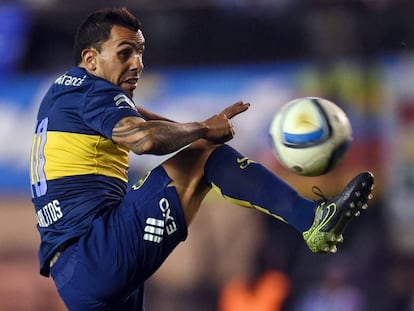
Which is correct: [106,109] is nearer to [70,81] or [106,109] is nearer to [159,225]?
[70,81]

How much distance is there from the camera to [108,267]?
19.3 feet

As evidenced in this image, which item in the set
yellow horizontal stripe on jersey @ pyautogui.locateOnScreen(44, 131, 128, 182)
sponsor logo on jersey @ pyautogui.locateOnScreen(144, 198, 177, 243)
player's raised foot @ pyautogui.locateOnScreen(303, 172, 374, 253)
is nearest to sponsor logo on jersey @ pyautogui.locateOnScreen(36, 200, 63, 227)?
yellow horizontal stripe on jersey @ pyautogui.locateOnScreen(44, 131, 128, 182)

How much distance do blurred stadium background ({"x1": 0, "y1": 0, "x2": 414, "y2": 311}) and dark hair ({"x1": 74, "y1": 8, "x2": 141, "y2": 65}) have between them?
513 centimetres

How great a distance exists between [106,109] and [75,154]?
365 millimetres

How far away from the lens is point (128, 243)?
588 cm

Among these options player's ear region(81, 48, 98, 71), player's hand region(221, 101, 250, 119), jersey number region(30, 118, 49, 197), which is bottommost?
jersey number region(30, 118, 49, 197)

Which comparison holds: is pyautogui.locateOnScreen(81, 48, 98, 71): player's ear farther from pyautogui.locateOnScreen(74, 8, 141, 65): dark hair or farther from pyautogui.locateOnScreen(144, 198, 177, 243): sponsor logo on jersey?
pyautogui.locateOnScreen(144, 198, 177, 243): sponsor logo on jersey

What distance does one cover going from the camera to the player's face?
612cm

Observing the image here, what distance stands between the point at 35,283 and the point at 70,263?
598 centimetres

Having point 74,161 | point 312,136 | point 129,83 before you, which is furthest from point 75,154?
point 312,136

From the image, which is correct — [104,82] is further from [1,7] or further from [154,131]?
[1,7]

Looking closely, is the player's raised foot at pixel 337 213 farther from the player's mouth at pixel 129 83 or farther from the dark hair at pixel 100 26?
the dark hair at pixel 100 26

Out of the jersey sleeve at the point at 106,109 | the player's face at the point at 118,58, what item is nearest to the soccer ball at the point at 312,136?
the jersey sleeve at the point at 106,109

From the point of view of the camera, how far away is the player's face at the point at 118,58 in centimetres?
612
